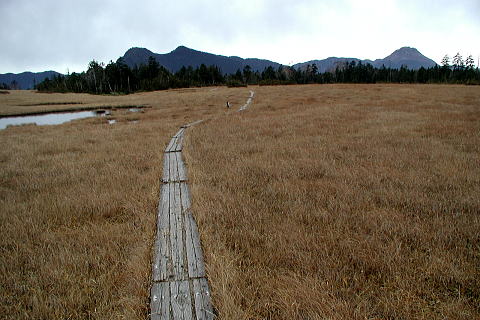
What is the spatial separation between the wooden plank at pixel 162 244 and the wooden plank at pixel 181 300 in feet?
0.78

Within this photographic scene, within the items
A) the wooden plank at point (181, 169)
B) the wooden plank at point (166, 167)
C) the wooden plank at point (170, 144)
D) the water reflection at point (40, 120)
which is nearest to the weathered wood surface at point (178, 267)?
the wooden plank at point (181, 169)

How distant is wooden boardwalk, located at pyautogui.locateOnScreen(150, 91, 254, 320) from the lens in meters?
2.73

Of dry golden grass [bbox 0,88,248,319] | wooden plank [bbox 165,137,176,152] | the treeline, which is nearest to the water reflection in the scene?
wooden plank [bbox 165,137,176,152]

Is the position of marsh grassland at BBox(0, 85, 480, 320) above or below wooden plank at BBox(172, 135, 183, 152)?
below

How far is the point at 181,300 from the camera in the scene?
287 centimetres

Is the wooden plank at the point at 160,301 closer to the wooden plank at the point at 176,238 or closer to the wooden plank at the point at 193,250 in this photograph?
the wooden plank at the point at 176,238

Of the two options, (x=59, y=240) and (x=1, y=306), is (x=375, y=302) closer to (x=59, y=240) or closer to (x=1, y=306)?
(x=1, y=306)

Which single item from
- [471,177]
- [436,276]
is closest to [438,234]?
[436,276]

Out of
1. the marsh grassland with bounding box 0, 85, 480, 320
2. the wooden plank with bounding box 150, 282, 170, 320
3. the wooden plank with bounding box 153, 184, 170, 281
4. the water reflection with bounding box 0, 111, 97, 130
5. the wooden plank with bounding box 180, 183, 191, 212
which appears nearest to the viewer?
the wooden plank with bounding box 150, 282, 170, 320

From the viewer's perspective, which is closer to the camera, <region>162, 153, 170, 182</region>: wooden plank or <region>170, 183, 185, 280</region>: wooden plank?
<region>170, 183, 185, 280</region>: wooden plank

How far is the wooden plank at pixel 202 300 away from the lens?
2.67 meters

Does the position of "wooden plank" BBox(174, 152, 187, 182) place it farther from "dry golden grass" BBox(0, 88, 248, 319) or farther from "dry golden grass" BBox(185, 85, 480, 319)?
"dry golden grass" BBox(0, 88, 248, 319)

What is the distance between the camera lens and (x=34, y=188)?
634 cm

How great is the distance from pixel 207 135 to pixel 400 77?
396 ft
